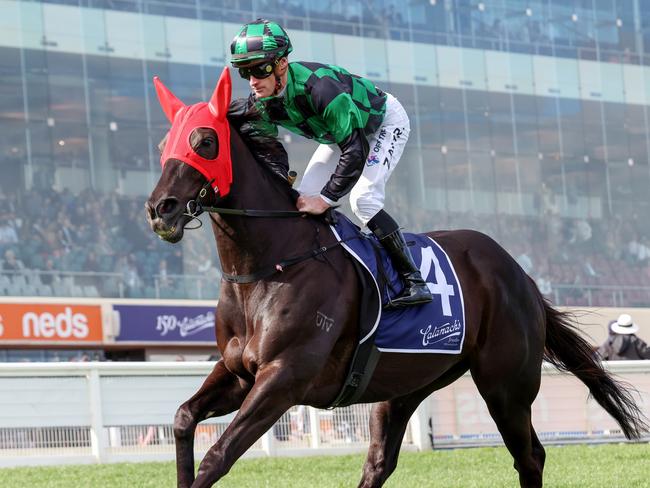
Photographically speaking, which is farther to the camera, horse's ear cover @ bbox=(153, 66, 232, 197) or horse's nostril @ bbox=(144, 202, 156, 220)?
horse's ear cover @ bbox=(153, 66, 232, 197)

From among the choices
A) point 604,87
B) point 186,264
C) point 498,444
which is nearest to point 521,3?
point 604,87

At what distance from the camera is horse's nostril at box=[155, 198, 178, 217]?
4137 mm

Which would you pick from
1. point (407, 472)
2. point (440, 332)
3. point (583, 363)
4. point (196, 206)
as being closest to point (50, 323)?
point (407, 472)

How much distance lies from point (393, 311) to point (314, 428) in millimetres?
4982

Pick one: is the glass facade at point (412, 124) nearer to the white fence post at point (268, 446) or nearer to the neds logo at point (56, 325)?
the neds logo at point (56, 325)

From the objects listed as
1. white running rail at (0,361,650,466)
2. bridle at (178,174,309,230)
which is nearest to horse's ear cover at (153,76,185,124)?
bridle at (178,174,309,230)

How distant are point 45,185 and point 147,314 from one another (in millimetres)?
2506

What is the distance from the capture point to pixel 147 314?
56.7ft

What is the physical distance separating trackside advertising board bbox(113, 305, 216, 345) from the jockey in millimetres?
12362

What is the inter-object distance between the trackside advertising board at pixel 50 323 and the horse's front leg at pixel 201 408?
11.9 m

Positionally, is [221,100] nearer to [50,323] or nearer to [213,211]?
[213,211]

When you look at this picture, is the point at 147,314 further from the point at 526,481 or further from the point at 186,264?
the point at 526,481

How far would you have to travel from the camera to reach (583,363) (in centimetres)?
612

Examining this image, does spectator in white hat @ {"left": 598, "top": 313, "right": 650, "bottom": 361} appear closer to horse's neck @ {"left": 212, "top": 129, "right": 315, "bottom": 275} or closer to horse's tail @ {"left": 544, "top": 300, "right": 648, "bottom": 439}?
horse's tail @ {"left": 544, "top": 300, "right": 648, "bottom": 439}
